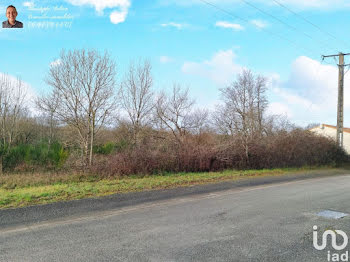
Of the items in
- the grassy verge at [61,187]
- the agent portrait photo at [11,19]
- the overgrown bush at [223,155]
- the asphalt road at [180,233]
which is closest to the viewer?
the asphalt road at [180,233]

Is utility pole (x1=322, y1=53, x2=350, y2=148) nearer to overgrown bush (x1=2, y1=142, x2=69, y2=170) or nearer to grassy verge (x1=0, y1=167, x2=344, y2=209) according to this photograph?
grassy verge (x1=0, y1=167, x2=344, y2=209)

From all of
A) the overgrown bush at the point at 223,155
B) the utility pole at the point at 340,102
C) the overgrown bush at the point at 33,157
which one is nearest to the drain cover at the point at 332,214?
the overgrown bush at the point at 223,155

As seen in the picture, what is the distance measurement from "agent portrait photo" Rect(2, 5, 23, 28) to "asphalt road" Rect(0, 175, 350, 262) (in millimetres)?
6163

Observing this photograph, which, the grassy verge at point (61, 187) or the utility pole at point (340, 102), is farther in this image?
the utility pole at point (340, 102)

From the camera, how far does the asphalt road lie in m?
4.24

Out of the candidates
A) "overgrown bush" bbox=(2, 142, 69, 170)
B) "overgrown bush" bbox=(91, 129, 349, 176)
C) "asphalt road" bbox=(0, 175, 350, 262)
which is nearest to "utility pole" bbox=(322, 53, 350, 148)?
"overgrown bush" bbox=(91, 129, 349, 176)

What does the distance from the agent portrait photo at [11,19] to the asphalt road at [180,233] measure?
616cm

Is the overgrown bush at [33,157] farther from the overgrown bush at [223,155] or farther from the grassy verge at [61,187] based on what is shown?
the overgrown bush at [223,155]

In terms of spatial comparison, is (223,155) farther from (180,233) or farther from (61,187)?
(180,233)

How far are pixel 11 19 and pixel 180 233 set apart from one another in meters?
8.82

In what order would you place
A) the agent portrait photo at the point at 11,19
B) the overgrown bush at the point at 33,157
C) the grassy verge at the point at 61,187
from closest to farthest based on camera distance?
the grassy verge at the point at 61,187 < the agent portrait photo at the point at 11,19 < the overgrown bush at the point at 33,157

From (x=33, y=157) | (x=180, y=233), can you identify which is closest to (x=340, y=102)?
(x=180, y=233)

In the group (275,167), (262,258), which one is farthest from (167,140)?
(262,258)

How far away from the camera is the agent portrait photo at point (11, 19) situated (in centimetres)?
859
